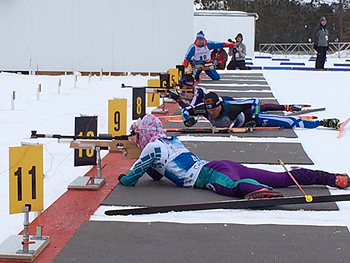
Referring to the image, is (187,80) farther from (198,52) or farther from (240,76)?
(240,76)

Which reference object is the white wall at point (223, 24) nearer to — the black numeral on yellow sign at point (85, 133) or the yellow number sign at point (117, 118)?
the yellow number sign at point (117, 118)

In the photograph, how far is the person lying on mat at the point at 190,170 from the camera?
375 centimetres

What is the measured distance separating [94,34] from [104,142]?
1329cm

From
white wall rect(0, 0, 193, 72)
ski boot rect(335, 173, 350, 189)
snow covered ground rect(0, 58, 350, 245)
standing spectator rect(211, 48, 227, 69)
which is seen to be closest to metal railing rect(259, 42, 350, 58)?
standing spectator rect(211, 48, 227, 69)

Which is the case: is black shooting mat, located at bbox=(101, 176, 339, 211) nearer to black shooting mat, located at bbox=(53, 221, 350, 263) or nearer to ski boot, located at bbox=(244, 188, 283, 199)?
ski boot, located at bbox=(244, 188, 283, 199)

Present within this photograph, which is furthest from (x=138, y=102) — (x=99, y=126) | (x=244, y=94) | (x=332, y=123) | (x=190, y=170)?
(x=244, y=94)

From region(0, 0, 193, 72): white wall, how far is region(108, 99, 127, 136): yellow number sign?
12.0m

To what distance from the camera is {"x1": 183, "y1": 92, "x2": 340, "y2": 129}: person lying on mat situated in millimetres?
6074

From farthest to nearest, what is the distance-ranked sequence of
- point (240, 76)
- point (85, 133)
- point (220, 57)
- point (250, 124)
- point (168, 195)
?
point (220, 57) < point (240, 76) < point (250, 124) < point (85, 133) < point (168, 195)

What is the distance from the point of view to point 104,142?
13.2 feet

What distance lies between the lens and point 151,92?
7988 mm

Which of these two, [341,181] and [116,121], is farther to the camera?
[116,121]

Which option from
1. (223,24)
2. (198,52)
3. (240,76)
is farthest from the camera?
(223,24)

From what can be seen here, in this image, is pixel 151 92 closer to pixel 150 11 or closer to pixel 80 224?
pixel 80 224
